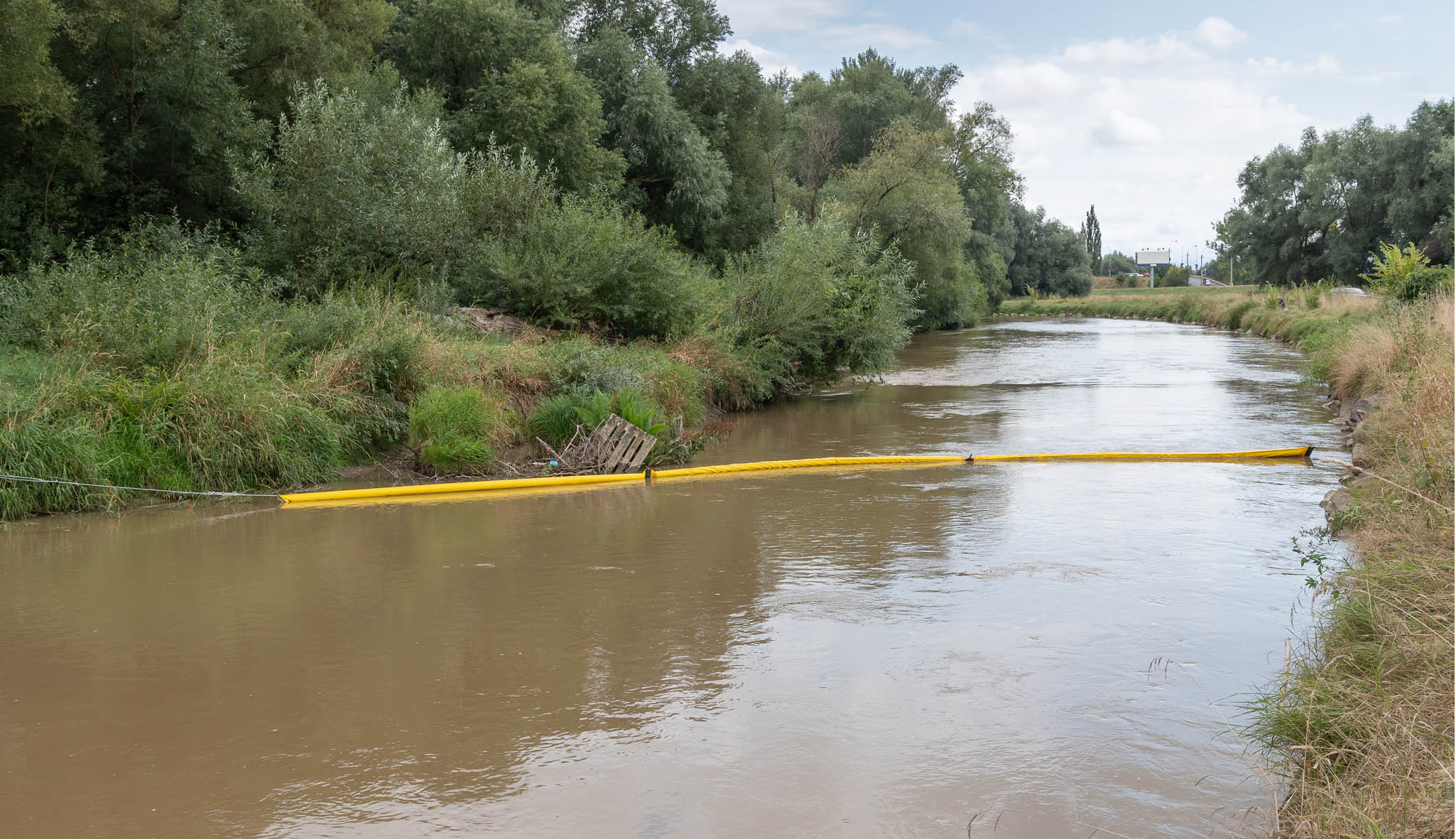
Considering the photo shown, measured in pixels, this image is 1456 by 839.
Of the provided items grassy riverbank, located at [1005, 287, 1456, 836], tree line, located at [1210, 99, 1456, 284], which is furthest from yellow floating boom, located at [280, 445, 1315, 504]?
tree line, located at [1210, 99, 1456, 284]

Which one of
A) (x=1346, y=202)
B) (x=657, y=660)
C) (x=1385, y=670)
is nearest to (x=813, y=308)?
(x=657, y=660)

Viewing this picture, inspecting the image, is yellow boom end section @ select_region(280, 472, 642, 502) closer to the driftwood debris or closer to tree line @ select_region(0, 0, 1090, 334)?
the driftwood debris

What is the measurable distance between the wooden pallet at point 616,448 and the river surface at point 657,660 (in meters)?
0.89

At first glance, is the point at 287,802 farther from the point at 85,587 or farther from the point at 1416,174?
the point at 1416,174

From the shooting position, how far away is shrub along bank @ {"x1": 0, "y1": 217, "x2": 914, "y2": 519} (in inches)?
422

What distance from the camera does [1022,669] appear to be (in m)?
6.30

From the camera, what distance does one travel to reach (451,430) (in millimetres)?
12812

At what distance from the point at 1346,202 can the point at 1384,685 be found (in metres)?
55.3

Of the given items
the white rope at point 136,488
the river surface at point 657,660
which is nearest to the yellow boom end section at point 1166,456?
the river surface at point 657,660

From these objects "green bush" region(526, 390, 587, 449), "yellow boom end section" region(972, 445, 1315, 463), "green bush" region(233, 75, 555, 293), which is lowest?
"yellow boom end section" region(972, 445, 1315, 463)

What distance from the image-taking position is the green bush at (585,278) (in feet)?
58.5

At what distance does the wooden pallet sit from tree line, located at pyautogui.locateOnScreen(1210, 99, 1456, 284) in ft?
136

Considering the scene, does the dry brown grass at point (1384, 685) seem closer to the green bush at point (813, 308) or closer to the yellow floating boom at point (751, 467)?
the yellow floating boom at point (751, 467)

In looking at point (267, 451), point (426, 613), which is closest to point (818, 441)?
point (267, 451)
